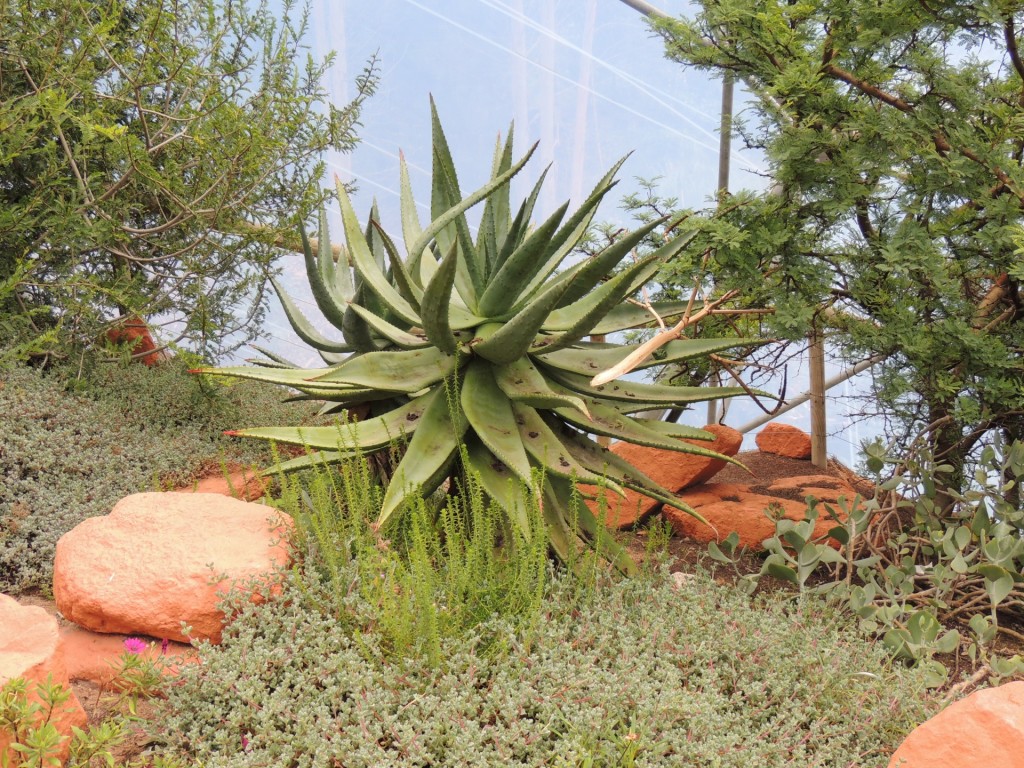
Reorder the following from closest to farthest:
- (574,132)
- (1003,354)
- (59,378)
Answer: (1003,354), (59,378), (574,132)

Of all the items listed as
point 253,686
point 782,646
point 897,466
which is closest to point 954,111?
point 897,466

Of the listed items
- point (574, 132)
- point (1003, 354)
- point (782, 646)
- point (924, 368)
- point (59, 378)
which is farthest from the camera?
point (574, 132)

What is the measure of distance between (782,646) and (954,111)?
2.00m

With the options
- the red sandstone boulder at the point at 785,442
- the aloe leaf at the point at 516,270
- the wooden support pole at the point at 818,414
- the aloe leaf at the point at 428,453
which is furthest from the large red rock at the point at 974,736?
the red sandstone boulder at the point at 785,442

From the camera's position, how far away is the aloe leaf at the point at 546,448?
226cm

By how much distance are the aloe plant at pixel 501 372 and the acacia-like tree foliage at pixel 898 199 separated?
0.68 m

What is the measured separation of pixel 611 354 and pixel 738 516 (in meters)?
1.12

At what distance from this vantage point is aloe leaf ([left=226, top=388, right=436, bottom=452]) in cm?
235

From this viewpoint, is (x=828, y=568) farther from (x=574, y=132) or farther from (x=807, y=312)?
(x=574, y=132)

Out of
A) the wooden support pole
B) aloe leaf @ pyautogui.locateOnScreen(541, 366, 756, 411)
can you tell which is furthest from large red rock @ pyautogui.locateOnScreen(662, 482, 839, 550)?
the wooden support pole

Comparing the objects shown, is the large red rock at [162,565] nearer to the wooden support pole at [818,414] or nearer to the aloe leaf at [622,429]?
the aloe leaf at [622,429]

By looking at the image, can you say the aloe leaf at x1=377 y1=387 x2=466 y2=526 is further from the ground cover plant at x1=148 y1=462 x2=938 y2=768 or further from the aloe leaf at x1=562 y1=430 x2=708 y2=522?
the aloe leaf at x1=562 y1=430 x2=708 y2=522

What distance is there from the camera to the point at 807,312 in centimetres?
294

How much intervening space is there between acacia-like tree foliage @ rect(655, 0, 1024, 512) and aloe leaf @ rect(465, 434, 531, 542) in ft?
3.77
